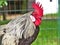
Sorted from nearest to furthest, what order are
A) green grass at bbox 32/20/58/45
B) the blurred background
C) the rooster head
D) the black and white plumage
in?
1. the black and white plumage
2. the rooster head
3. the blurred background
4. green grass at bbox 32/20/58/45

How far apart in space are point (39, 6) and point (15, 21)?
0.59 m

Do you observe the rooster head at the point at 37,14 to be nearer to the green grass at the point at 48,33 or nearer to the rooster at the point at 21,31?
the rooster at the point at 21,31

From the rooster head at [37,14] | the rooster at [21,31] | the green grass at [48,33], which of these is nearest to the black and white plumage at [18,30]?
the rooster at [21,31]

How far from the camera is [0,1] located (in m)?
6.66

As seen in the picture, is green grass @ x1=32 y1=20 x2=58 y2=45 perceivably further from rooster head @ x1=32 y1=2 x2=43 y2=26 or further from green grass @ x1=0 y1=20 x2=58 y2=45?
rooster head @ x1=32 y1=2 x2=43 y2=26

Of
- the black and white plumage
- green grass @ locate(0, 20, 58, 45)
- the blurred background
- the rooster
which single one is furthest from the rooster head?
green grass @ locate(0, 20, 58, 45)

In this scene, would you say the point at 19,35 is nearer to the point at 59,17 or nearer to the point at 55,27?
the point at 59,17

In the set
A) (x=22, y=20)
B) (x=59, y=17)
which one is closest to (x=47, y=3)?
(x=59, y=17)

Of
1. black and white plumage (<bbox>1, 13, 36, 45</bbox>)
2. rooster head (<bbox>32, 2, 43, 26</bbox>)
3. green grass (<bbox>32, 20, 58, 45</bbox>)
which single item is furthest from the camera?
green grass (<bbox>32, 20, 58, 45</bbox>)

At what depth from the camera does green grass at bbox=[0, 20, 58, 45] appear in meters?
7.18

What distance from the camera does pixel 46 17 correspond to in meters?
7.07

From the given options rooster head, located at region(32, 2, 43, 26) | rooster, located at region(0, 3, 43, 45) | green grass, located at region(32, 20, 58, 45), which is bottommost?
green grass, located at region(32, 20, 58, 45)

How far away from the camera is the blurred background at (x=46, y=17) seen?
678 centimetres

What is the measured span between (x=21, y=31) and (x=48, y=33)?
6.54ft
